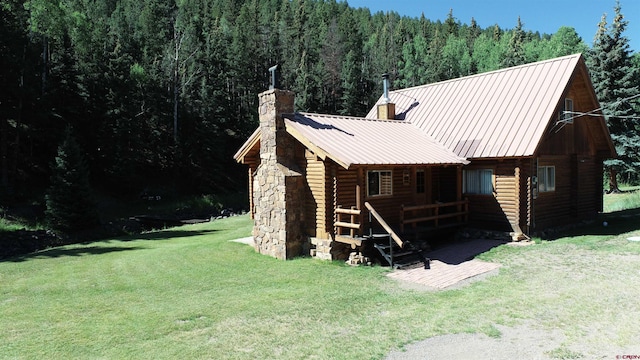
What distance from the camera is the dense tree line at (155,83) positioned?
3228 cm

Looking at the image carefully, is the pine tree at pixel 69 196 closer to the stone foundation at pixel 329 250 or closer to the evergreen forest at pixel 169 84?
the evergreen forest at pixel 169 84

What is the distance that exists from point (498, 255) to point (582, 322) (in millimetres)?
6106

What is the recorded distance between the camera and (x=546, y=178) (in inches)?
688

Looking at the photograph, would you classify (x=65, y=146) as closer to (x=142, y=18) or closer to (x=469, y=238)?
(x=469, y=238)

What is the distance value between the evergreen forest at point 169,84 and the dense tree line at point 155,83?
0.45 ft

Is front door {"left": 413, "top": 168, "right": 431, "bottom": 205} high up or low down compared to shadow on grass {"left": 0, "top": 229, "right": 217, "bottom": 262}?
up

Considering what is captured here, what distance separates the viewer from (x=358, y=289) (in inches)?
424

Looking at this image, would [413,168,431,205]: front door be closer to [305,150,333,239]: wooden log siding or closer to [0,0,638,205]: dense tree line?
[305,150,333,239]: wooden log siding

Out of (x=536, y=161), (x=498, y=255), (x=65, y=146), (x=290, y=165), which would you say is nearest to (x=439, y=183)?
(x=536, y=161)

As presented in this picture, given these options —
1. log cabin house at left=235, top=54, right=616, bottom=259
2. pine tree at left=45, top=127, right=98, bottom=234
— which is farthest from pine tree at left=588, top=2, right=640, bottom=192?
pine tree at left=45, top=127, right=98, bottom=234

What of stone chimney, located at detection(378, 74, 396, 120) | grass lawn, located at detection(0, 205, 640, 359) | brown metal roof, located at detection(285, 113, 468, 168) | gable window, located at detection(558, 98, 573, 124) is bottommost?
grass lawn, located at detection(0, 205, 640, 359)

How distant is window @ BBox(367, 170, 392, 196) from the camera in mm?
14492

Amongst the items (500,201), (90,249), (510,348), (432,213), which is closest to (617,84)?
(500,201)

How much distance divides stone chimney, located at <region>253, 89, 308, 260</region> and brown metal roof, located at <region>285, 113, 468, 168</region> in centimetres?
60
